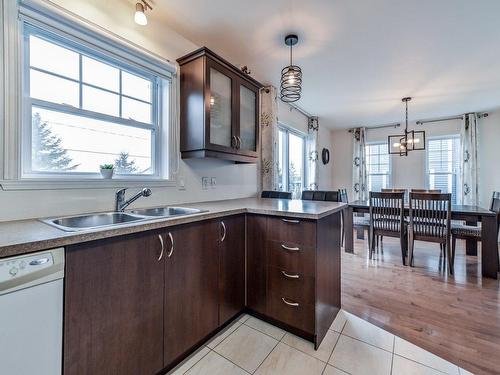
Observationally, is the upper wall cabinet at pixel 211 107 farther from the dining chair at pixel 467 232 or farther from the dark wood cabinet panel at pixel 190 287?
the dining chair at pixel 467 232

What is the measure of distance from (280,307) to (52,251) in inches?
56.5

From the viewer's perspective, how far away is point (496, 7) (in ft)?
6.17

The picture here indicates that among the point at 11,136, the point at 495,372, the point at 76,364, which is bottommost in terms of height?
the point at 495,372

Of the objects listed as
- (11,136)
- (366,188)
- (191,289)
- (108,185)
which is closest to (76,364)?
(191,289)

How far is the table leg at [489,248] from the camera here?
268 centimetres

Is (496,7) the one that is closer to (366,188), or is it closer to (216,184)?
(216,184)

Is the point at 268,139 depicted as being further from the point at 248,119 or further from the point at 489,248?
the point at 489,248

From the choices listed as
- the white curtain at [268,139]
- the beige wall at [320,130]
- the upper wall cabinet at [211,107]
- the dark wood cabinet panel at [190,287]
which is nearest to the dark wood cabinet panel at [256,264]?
the dark wood cabinet panel at [190,287]

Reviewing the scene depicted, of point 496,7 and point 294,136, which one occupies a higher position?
point 496,7

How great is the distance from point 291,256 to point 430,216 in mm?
2451

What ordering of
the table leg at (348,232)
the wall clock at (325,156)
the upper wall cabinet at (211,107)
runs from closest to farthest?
the upper wall cabinet at (211,107) → the table leg at (348,232) → the wall clock at (325,156)

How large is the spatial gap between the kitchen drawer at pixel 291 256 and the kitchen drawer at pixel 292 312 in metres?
0.23

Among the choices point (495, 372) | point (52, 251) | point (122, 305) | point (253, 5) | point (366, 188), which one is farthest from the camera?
point (366, 188)

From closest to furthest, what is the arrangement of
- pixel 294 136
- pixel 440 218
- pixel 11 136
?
pixel 11 136 < pixel 440 218 < pixel 294 136
